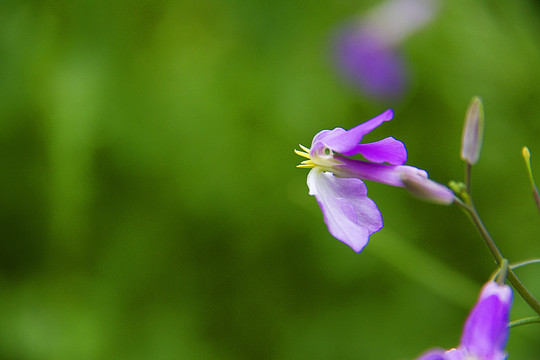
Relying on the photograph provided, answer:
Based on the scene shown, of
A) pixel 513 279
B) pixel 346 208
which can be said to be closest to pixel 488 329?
pixel 513 279

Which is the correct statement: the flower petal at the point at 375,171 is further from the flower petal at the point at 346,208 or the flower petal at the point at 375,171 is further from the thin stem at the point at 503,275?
the thin stem at the point at 503,275

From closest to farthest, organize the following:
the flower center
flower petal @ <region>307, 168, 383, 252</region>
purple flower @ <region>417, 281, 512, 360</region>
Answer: purple flower @ <region>417, 281, 512, 360</region>, flower petal @ <region>307, 168, 383, 252</region>, the flower center

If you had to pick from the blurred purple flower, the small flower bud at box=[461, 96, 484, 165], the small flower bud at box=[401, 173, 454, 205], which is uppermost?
the blurred purple flower

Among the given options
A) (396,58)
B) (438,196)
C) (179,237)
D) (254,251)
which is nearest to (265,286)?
(254,251)

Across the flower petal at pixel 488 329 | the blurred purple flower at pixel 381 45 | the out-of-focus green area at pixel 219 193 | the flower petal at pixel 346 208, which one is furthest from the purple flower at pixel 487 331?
the blurred purple flower at pixel 381 45

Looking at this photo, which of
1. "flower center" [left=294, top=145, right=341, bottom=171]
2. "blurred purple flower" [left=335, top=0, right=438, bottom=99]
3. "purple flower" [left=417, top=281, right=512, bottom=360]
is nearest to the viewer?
"purple flower" [left=417, top=281, right=512, bottom=360]

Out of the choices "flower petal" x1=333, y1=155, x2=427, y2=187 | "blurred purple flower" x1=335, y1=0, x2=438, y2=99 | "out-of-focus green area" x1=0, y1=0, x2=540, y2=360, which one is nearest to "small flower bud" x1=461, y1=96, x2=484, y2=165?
"flower petal" x1=333, y1=155, x2=427, y2=187

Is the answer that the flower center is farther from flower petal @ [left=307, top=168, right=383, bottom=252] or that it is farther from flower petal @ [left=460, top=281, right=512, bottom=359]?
flower petal @ [left=460, top=281, right=512, bottom=359]

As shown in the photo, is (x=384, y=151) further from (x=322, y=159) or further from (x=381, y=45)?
(x=381, y=45)
